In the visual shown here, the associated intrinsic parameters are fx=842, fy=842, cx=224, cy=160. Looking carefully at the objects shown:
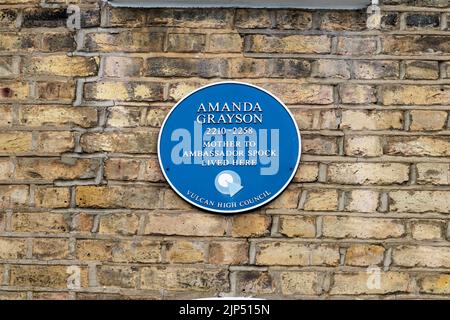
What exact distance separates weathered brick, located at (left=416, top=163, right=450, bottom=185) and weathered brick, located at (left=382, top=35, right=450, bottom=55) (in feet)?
1.54

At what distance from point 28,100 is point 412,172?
162 centimetres

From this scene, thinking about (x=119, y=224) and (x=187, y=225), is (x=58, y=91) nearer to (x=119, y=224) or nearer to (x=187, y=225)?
(x=119, y=224)

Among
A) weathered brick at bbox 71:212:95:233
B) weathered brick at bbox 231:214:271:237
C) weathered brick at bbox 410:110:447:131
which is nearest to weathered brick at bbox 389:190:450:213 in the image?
weathered brick at bbox 410:110:447:131

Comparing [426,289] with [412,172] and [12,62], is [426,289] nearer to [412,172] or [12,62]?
[412,172]

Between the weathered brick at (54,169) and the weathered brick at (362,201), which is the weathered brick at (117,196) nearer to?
the weathered brick at (54,169)

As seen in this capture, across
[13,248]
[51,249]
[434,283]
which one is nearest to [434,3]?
[434,283]

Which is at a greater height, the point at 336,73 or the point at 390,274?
the point at 336,73

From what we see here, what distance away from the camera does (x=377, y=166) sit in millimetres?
3447

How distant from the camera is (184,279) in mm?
3408

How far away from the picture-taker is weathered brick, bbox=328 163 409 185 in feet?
11.3

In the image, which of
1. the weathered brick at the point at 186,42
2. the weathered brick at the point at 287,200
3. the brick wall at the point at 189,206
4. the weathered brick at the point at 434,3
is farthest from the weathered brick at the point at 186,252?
the weathered brick at the point at 434,3

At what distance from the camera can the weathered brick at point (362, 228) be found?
11.2 ft

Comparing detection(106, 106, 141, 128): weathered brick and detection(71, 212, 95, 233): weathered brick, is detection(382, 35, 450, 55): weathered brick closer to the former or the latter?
detection(106, 106, 141, 128): weathered brick

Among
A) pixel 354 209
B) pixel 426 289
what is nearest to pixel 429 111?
pixel 354 209
